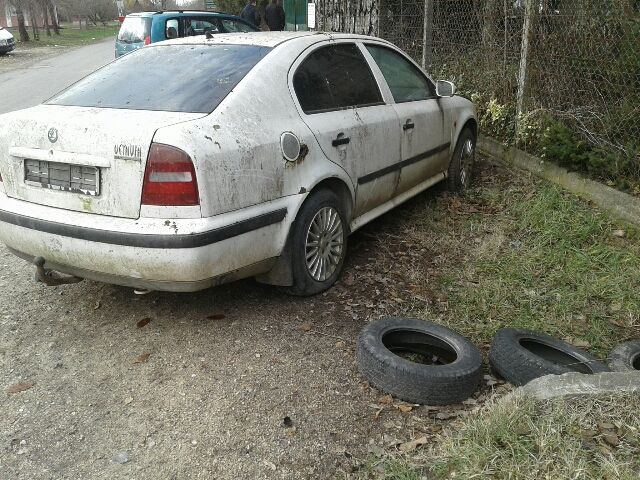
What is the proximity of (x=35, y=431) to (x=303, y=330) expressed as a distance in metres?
1.56

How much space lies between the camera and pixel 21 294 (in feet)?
14.0

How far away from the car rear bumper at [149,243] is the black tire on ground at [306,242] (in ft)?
0.60

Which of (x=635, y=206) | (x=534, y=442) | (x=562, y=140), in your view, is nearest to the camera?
(x=534, y=442)

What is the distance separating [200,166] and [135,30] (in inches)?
442

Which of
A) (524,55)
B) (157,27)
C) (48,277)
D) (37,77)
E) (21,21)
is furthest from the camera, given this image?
(21,21)

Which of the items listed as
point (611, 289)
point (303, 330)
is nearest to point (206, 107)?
point (303, 330)

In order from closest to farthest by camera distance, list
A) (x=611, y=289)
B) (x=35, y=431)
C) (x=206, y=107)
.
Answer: (x=35, y=431), (x=206, y=107), (x=611, y=289)

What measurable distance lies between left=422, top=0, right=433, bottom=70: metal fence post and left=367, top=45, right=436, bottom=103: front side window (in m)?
3.91

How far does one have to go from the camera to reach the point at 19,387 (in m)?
3.28

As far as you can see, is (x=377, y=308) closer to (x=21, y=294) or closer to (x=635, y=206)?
(x=21, y=294)

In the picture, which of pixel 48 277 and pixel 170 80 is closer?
pixel 48 277

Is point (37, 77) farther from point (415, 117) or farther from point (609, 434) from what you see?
point (609, 434)

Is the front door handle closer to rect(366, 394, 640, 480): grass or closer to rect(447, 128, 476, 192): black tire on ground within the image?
rect(447, 128, 476, 192): black tire on ground

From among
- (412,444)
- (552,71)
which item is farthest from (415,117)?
(412,444)
